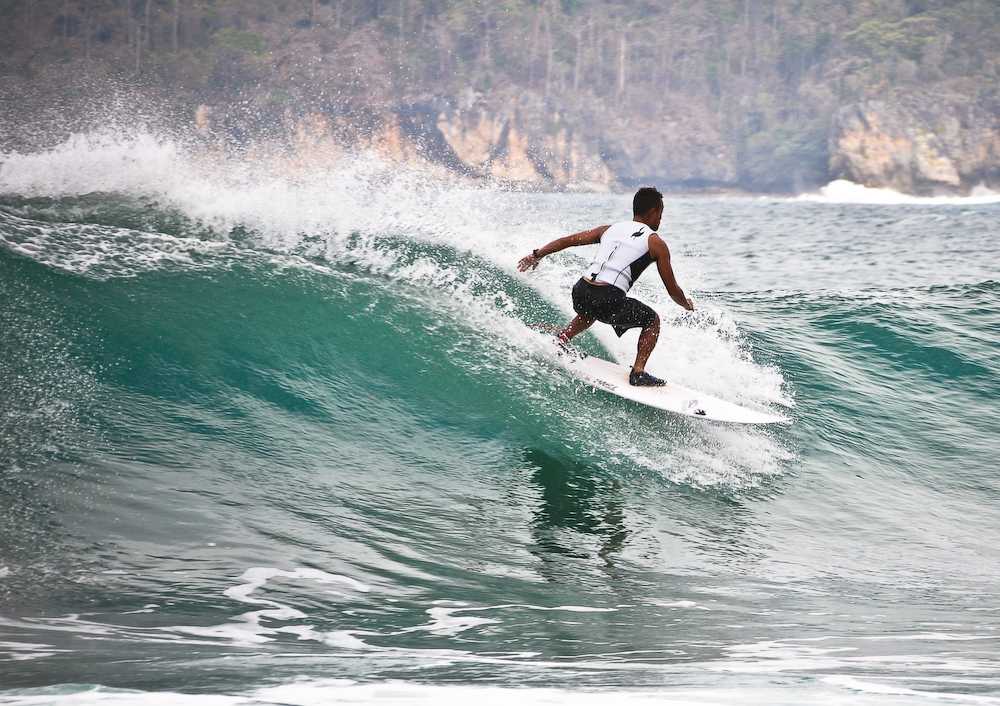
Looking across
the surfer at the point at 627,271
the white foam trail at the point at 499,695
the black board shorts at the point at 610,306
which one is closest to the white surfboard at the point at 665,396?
the surfer at the point at 627,271

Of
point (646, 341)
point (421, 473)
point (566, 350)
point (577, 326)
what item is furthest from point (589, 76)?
point (421, 473)

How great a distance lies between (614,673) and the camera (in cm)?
292

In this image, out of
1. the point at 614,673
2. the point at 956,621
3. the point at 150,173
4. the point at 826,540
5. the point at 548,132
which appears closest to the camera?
the point at 614,673

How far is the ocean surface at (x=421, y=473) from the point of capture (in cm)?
311

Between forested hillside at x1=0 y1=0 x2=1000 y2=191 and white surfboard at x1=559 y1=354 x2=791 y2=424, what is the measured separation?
80.9m

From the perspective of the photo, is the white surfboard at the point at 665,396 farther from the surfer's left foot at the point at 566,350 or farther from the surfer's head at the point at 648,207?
the surfer's head at the point at 648,207

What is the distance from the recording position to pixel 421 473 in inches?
228

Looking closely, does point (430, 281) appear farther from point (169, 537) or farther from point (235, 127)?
point (235, 127)

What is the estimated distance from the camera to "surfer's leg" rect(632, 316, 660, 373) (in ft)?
21.8

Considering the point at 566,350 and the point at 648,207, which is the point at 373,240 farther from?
the point at 648,207

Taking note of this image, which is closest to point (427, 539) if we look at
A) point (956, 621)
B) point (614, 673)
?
point (614, 673)

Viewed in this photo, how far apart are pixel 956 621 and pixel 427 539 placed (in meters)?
2.44

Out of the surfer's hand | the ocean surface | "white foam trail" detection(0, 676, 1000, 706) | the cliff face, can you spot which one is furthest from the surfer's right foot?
the cliff face

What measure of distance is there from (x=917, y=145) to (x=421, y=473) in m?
85.8
